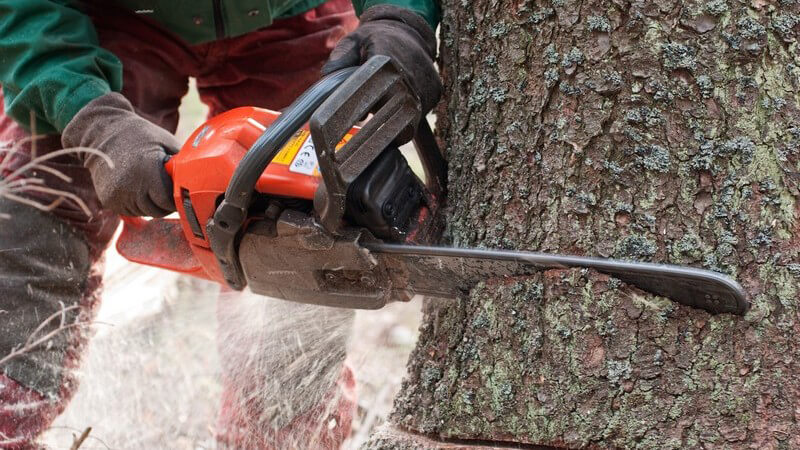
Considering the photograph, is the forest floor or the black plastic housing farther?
the forest floor

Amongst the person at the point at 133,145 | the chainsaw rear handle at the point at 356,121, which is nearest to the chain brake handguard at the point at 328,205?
the chainsaw rear handle at the point at 356,121

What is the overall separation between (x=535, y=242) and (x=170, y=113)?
135cm

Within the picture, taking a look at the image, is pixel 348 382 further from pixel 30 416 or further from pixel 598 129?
pixel 598 129

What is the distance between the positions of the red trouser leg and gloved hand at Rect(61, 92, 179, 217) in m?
0.18

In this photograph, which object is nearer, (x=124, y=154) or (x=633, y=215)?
(x=633, y=215)

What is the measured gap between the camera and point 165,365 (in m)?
3.42

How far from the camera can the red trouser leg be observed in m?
2.05

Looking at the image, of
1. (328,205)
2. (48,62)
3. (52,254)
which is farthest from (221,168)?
(52,254)

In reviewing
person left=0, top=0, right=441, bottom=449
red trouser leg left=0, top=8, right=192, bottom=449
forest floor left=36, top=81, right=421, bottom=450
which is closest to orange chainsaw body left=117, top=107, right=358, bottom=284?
person left=0, top=0, right=441, bottom=449

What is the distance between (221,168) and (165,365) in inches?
80.5

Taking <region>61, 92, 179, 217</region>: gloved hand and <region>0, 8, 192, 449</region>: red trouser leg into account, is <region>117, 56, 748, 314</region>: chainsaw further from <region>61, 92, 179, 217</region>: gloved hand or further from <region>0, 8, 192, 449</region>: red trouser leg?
<region>0, 8, 192, 449</region>: red trouser leg

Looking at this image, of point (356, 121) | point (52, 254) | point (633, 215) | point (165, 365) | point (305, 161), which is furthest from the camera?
point (165, 365)

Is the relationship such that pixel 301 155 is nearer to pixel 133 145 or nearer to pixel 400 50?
pixel 400 50

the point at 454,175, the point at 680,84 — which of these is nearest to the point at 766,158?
the point at 680,84
